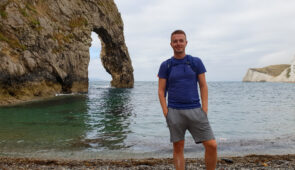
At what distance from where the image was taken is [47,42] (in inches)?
1459

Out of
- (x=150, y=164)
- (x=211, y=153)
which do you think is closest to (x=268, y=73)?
(x=150, y=164)

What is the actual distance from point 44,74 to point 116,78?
36.5 meters

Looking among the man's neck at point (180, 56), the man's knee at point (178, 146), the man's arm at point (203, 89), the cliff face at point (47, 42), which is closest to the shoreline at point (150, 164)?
the man's knee at point (178, 146)

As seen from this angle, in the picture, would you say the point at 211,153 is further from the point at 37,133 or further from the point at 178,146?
the point at 37,133

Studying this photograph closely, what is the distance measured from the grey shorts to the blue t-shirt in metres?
0.11

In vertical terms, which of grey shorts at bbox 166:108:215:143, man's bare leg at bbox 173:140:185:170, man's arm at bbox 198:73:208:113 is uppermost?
man's arm at bbox 198:73:208:113

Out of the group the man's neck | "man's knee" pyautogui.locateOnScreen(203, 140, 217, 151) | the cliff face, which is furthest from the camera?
the cliff face

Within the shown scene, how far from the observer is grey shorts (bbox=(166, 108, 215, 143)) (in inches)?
164

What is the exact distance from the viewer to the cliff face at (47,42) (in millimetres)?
30000

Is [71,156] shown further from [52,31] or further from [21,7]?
[52,31]

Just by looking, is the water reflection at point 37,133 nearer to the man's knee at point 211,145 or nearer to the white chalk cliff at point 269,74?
the man's knee at point 211,145

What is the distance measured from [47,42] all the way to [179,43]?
122 feet

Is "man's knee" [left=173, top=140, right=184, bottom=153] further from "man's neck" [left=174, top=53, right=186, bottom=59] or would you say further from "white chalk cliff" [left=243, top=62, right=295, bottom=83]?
"white chalk cliff" [left=243, top=62, right=295, bottom=83]

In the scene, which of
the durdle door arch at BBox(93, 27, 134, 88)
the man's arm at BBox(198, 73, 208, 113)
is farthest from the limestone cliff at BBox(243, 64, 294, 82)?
the man's arm at BBox(198, 73, 208, 113)
